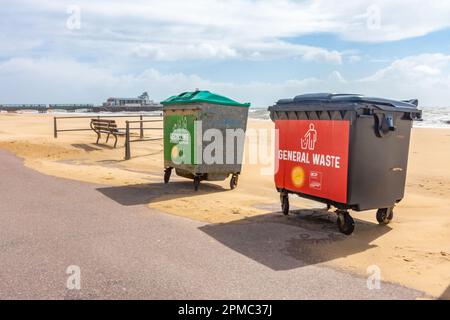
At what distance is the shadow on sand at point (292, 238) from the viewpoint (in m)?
4.63

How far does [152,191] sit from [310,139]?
3.47 m

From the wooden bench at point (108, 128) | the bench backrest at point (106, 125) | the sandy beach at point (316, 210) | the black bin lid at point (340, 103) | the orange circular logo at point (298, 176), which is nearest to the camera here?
the sandy beach at point (316, 210)

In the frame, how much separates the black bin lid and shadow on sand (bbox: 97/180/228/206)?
270cm

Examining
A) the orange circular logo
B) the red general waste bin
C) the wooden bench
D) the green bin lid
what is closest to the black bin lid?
the red general waste bin

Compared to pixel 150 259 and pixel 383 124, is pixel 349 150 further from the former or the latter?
pixel 150 259

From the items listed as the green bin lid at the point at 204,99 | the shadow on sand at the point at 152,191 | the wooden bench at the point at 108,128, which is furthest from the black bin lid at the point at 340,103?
the wooden bench at the point at 108,128

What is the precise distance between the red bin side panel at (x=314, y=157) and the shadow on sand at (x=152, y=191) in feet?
7.22

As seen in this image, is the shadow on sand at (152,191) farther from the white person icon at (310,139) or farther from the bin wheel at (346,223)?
the bin wheel at (346,223)

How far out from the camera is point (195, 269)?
4211 mm

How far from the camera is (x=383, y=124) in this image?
548cm

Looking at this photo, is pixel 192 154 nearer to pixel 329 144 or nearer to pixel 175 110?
pixel 175 110

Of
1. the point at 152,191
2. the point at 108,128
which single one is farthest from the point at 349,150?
the point at 108,128
